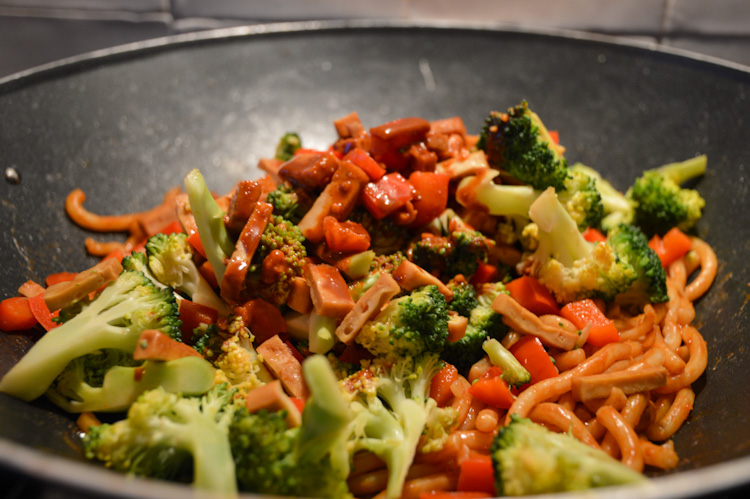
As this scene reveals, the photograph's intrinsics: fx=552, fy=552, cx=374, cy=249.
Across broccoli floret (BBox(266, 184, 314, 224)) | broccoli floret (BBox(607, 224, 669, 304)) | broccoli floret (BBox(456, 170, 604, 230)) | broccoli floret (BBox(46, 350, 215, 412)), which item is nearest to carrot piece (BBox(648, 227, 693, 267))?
broccoli floret (BBox(607, 224, 669, 304))

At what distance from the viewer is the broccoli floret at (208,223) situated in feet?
7.12

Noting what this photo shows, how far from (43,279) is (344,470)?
1.78 m

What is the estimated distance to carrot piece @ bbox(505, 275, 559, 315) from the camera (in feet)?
8.00

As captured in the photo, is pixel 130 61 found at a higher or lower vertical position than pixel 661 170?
higher

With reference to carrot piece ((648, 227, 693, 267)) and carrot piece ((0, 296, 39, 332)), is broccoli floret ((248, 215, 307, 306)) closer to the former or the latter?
carrot piece ((0, 296, 39, 332))

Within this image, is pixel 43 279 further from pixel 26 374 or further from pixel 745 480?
pixel 745 480

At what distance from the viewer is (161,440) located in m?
1.72

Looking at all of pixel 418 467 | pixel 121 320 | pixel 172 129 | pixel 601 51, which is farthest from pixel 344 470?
pixel 601 51

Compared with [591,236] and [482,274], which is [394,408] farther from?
[591,236]

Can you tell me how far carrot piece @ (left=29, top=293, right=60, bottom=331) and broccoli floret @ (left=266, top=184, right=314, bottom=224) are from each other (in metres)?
0.99

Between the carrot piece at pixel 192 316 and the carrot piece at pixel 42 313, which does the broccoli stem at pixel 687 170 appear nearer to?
the carrot piece at pixel 192 316

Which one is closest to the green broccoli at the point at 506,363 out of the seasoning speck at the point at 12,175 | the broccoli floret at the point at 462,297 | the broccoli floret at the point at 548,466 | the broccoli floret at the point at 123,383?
the broccoli floret at the point at 462,297

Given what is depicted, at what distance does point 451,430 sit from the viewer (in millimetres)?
2039

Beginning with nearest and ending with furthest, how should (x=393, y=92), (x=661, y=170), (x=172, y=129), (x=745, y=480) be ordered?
(x=745, y=480) < (x=661, y=170) < (x=172, y=129) < (x=393, y=92)
